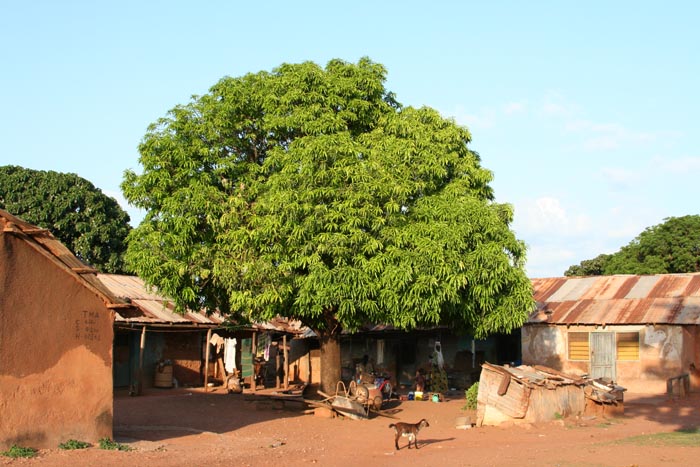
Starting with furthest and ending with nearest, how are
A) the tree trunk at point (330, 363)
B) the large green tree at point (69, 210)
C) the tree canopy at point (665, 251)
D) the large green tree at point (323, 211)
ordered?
the tree canopy at point (665, 251) → the large green tree at point (69, 210) → the tree trunk at point (330, 363) → the large green tree at point (323, 211)

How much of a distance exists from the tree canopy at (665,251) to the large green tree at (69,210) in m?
29.7

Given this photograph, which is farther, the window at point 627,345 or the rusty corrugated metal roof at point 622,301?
the window at point 627,345

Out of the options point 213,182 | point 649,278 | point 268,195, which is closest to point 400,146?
point 268,195

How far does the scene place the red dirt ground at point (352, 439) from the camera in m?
13.2

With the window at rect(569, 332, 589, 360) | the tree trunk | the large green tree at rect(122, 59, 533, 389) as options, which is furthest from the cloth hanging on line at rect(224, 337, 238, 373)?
the window at rect(569, 332, 589, 360)

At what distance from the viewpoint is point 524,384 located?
17.8 m

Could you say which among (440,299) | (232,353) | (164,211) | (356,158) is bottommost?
(232,353)

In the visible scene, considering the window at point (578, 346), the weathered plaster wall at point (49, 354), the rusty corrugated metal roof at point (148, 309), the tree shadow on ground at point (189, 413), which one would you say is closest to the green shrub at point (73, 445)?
the weathered plaster wall at point (49, 354)

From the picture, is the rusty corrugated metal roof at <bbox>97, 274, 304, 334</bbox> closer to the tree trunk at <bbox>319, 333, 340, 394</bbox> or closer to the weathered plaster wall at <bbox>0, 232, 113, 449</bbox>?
the tree trunk at <bbox>319, 333, 340, 394</bbox>

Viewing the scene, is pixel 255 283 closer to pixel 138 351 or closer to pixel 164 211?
pixel 164 211

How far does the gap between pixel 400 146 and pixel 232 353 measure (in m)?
14.6

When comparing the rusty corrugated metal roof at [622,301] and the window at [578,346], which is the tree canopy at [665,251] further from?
the window at [578,346]

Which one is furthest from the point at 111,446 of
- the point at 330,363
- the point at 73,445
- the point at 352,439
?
the point at 330,363

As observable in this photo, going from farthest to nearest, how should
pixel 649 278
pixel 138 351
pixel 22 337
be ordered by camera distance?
pixel 649 278
pixel 138 351
pixel 22 337
